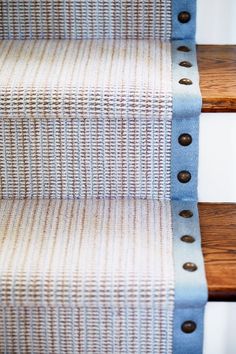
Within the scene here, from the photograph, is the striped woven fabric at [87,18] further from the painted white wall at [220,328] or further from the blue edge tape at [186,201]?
the painted white wall at [220,328]

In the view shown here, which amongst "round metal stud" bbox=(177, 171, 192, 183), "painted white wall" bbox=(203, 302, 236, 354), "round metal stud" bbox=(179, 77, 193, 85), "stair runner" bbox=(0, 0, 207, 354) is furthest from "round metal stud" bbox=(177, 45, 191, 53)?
"painted white wall" bbox=(203, 302, 236, 354)

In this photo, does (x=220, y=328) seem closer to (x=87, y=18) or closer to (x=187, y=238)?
(x=187, y=238)

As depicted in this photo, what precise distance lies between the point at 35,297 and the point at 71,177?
291 millimetres

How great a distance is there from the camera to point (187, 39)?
1.62m

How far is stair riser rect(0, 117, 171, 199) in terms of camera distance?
1.40m

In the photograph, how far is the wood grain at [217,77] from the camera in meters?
1.37

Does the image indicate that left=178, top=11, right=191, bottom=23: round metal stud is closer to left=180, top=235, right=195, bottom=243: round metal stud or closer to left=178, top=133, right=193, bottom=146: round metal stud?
left=178, top=133, right=193, bottom=146: round metal stud

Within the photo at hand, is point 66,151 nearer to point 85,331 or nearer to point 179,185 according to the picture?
point 179,185

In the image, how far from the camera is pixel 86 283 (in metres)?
1.23

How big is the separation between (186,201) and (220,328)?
0.90ft

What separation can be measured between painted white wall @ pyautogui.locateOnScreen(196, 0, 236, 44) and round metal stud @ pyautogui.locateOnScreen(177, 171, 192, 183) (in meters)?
0.38

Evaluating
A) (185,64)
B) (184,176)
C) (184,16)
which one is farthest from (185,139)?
(184,16)

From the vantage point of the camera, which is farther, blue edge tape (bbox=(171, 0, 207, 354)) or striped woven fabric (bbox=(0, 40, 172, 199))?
striped woven fabric (bbox=(0, 40, 172, 199))

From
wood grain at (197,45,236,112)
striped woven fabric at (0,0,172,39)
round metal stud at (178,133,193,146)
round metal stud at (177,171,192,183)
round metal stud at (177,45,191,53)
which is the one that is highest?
striped woven fabric at (0,0,172,39)
